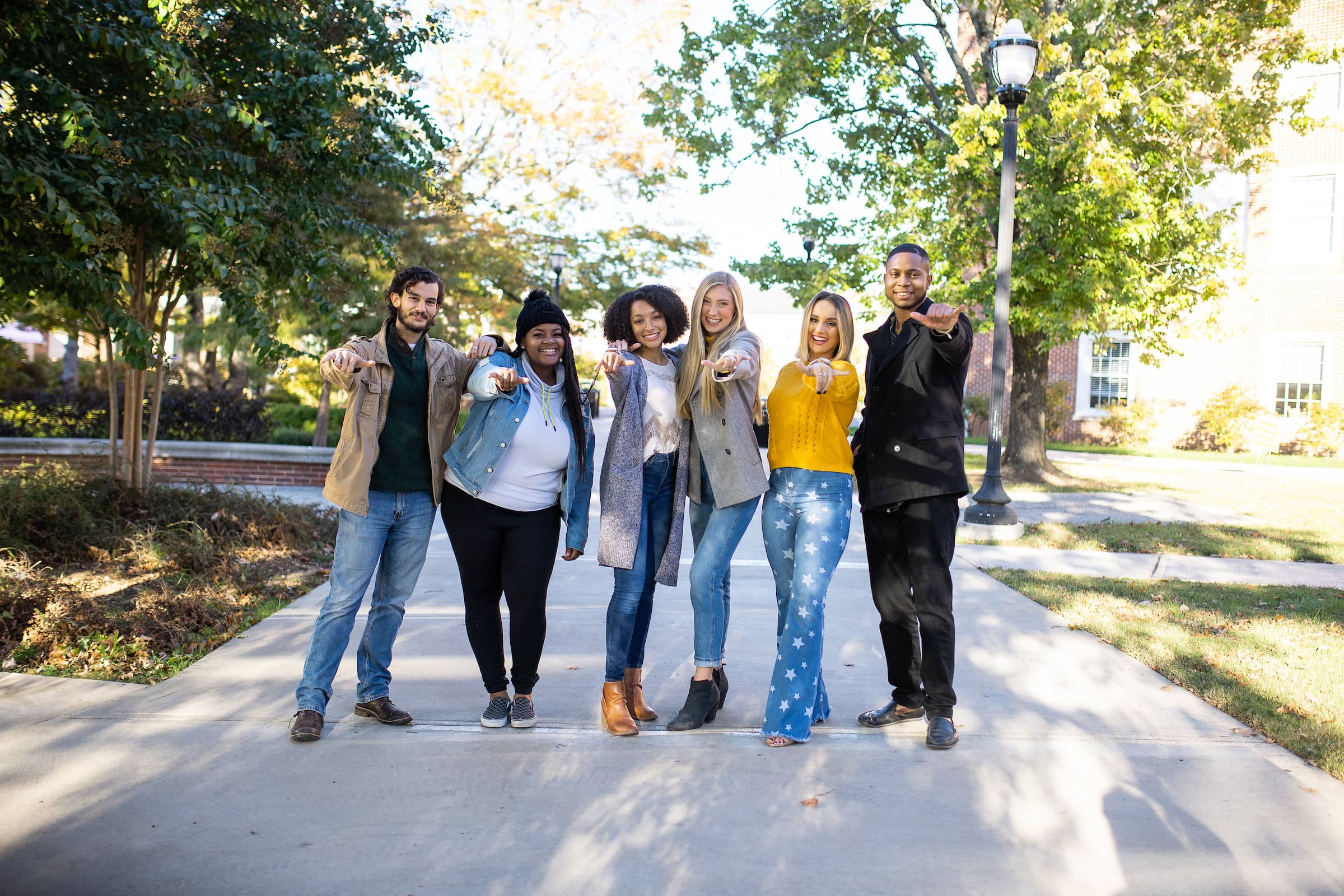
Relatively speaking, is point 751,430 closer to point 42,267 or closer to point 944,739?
point 944,739

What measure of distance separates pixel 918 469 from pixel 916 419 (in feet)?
0.68

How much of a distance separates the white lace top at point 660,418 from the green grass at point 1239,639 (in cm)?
263

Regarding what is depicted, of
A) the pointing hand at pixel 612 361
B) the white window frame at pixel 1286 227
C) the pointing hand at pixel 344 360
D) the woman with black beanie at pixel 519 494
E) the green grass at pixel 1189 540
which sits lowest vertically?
the green grass at pixel 1189 540

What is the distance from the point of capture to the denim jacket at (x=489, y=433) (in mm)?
3992

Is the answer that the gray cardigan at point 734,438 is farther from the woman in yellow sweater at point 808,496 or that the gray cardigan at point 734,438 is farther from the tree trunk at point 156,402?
the tree trunk at point 156,402

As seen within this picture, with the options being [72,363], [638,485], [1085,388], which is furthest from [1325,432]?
[72,363]

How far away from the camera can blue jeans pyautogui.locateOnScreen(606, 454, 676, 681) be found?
4.14 m

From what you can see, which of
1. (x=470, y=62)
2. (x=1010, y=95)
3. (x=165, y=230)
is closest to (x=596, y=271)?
(x=470, y=62)

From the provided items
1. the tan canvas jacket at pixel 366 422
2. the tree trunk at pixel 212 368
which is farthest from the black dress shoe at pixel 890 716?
the tree trunk at pixel 212 368

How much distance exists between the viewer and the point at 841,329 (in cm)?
412

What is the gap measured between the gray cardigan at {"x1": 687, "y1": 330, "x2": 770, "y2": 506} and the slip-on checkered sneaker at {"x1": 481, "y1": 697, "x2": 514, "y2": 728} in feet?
3.83

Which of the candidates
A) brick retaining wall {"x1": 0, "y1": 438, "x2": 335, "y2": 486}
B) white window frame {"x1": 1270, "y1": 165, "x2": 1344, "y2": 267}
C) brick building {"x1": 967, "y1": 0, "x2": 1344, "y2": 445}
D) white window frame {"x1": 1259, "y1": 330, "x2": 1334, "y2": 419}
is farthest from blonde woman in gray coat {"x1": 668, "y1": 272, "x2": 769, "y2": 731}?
white window frame {"x1": 1270, "y1": 165, "x2": 1344, "y2": 267}

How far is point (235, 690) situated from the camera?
4.48 meters

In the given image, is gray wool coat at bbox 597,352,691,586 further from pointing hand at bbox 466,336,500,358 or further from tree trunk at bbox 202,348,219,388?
tree trunk at bbox 202,348,219,388
